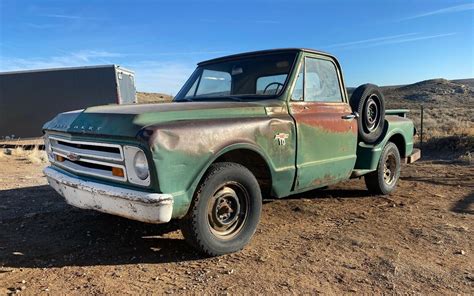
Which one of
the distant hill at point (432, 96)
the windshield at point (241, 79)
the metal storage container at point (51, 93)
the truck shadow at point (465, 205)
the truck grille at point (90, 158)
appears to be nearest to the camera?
the truck grille at point (90, 158)

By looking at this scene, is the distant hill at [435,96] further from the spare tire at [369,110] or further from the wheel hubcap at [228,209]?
the wheel hubcap at [228,209]

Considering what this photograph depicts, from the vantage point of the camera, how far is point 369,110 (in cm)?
600

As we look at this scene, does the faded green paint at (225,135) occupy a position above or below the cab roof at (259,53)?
below

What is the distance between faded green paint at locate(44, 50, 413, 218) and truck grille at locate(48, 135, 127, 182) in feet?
0.24

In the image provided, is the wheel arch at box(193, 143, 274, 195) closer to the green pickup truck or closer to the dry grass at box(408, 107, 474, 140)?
the green pickup truck

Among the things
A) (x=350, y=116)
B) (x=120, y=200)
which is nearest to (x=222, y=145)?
(x=120, y=200)

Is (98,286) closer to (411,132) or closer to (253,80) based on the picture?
(253,80)

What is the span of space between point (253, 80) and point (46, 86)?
1317cm

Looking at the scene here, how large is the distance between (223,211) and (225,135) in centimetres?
70

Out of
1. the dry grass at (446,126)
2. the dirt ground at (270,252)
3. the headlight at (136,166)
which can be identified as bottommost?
the dirt ground at (270,252)

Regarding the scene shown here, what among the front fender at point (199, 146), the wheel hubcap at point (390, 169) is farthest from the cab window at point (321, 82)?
the wheel hubcap at point (390, 169)

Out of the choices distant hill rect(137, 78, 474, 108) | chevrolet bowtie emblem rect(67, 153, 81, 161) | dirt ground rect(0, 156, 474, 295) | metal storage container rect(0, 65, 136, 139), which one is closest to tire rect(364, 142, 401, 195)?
dirt ground rect(0, 156, 474, 295)

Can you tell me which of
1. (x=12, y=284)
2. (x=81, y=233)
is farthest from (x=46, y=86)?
(x=12, y=284)

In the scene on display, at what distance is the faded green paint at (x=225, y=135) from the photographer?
136 inches
